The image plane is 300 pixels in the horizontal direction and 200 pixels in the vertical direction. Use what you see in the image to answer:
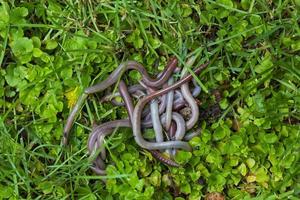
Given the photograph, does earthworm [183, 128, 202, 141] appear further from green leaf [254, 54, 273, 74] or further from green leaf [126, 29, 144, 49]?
green leaf [126, 29, 144, 49]

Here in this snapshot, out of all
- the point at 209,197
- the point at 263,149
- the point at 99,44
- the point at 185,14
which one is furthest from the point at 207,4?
the point at 209,197

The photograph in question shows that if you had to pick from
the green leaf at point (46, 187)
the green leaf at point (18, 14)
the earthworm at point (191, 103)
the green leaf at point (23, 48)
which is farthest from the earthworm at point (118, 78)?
the green leaf at point (18, 14)

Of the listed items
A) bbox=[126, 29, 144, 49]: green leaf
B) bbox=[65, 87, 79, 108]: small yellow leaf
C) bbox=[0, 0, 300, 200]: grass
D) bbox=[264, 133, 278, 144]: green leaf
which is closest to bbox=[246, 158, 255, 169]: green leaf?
bbox=[0, 0, 300, 200]: grass

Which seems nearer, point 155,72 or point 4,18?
point 4,18

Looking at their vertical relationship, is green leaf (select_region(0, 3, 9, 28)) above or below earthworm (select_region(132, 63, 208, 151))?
above

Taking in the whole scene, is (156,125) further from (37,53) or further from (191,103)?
(37,53)

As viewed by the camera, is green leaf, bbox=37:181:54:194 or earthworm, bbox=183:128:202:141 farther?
earthworm, bbox=183:128:202:141

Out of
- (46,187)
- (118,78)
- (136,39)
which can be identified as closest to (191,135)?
(118,78)
